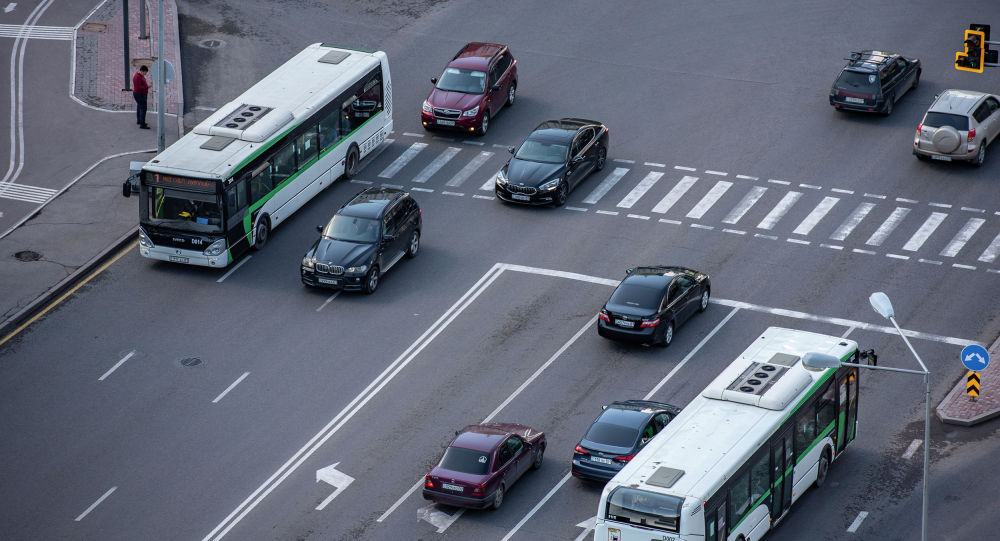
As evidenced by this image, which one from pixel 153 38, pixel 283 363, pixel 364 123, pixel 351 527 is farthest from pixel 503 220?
pixel 153 38

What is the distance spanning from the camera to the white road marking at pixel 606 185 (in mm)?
46281

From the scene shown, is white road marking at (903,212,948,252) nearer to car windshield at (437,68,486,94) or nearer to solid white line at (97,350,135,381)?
car windshield at (437,68,486,94)

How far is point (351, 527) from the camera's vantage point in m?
31.6

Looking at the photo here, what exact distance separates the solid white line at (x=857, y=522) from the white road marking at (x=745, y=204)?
48.3 ft

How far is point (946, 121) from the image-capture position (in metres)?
47.4

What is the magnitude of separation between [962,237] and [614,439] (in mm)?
16905

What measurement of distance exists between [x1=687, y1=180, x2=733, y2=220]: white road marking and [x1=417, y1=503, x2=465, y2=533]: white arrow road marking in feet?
53.3

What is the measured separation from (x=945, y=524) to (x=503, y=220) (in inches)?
716

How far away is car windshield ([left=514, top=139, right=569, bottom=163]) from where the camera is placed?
46000 millimetres

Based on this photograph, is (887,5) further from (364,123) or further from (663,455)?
(663,455)

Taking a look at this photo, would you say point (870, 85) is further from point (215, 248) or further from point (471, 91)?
point (215, 248)

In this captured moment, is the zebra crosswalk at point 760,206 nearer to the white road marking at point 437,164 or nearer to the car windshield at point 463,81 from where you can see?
the white road marking at point 437,164

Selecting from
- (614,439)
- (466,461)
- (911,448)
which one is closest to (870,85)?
(911,448)

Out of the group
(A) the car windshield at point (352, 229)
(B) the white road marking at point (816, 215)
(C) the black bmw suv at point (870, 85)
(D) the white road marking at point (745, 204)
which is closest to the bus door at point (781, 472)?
(B) the white road marking at point (816, 215)
